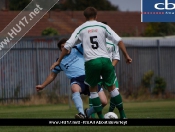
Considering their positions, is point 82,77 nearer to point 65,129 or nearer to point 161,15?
point 65,129

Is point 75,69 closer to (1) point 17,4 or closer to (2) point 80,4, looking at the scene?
(1) point 17,4

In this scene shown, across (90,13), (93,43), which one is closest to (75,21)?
(90,13)

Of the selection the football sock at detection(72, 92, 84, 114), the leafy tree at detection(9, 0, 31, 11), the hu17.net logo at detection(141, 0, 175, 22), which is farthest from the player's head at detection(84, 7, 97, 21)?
the leafy tree at detection(9, 0, 31, 11)

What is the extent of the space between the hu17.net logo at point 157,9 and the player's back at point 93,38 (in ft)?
58.0

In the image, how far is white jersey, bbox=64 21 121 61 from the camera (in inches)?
522

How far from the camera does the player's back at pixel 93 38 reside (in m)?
13.3

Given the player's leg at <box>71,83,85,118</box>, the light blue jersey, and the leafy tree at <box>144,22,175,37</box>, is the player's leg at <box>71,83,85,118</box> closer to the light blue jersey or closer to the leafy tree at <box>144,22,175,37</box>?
the light blue jersey

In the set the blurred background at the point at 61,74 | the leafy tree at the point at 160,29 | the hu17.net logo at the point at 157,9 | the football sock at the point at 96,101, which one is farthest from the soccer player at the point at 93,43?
the leafy tree at the point at 160,29

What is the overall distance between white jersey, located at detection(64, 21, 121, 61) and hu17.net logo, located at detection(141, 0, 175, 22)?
17677 millimetres

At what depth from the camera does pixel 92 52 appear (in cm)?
1332

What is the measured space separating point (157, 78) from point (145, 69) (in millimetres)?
783

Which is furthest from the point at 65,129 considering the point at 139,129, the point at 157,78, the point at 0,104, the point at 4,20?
the point at 4,20

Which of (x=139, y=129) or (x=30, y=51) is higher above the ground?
(x=30, y=51)

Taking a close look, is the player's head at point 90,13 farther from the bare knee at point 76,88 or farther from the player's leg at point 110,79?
the bare knee at point 76,88
